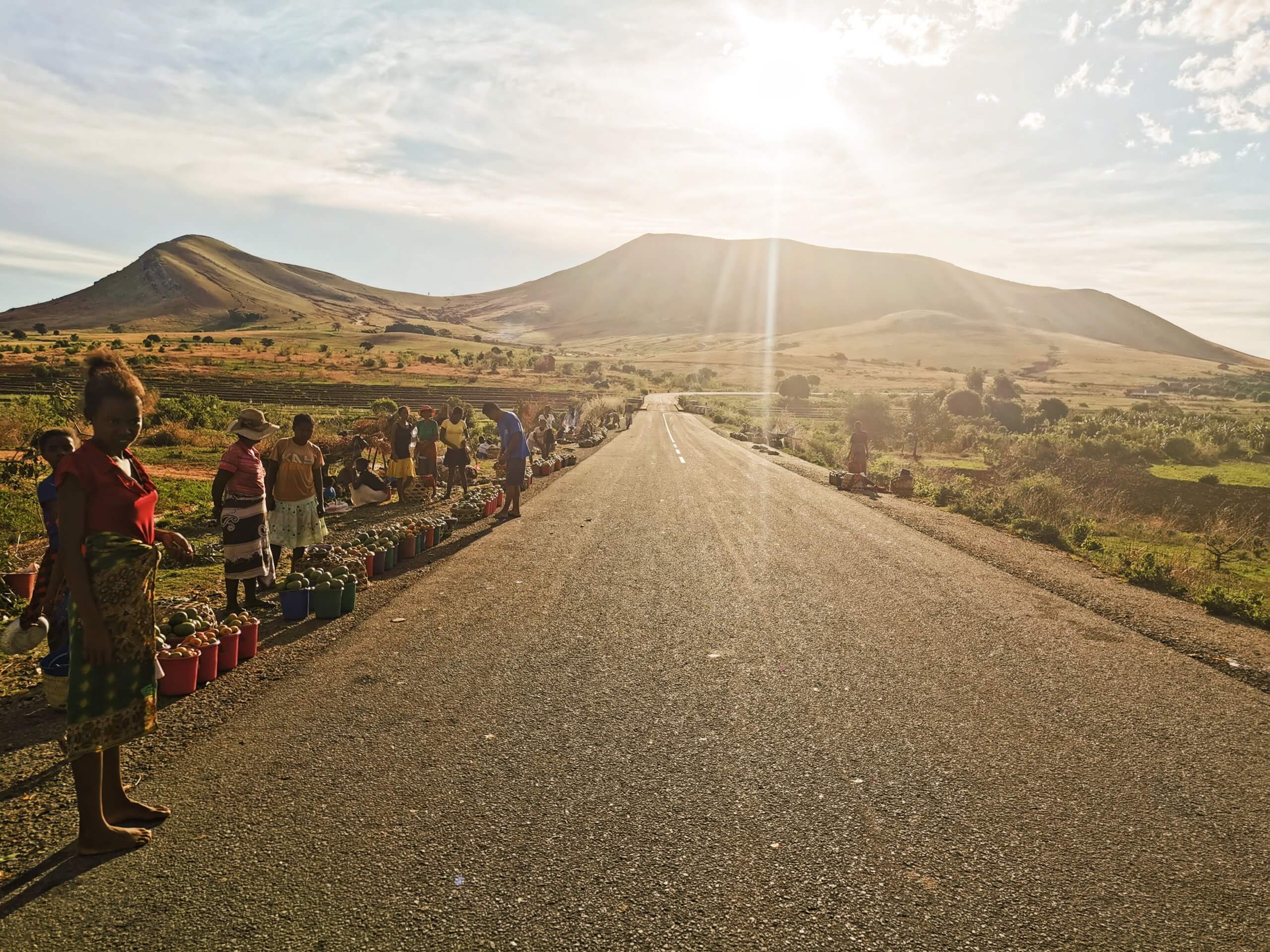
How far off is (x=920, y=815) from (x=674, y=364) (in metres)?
130

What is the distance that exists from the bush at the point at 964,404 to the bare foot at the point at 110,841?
50521 millimetres

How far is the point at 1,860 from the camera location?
146 inches

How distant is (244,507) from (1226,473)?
1270 inches

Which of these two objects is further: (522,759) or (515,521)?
(515,521)

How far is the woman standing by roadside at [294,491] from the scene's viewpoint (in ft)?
29.0

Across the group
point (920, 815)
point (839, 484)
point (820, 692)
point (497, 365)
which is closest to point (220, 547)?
point (820, 692)

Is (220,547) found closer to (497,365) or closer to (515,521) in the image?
(515,521)

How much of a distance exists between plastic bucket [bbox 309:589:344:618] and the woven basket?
2622mm

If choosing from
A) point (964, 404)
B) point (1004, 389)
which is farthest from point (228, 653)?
point (1004, 389)

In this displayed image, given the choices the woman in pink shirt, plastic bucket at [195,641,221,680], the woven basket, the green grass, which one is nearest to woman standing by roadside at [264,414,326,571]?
the woman in pink shirt

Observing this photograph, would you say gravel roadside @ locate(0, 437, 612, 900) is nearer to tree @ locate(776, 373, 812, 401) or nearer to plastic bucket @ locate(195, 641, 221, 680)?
plastic bucket @ locate(195, 641, 221, 680)

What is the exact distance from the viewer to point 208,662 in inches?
235

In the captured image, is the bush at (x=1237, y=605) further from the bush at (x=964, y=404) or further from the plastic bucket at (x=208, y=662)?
the bush at (x=964, y=404)

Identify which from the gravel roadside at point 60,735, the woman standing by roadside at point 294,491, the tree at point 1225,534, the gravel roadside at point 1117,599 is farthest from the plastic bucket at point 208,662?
the tree at point 1225,534
